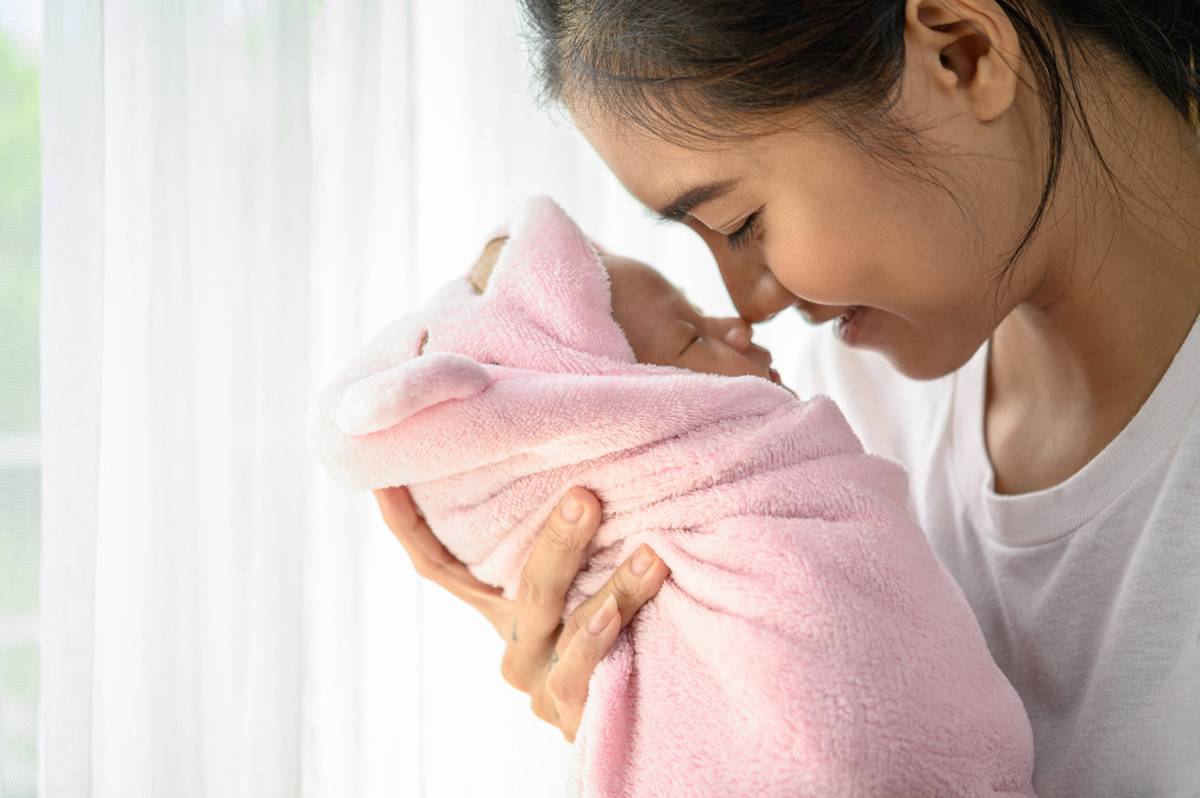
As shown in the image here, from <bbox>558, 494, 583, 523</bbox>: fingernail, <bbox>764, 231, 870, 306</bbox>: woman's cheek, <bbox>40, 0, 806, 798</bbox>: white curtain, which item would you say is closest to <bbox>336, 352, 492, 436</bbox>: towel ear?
<bbox>558, 494, 583, 523</bbox>: fingernail

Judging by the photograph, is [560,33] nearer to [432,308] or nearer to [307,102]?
[432,308]

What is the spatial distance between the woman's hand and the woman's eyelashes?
339 millimetres

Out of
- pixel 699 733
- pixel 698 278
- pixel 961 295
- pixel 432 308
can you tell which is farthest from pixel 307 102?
pixel 699 733

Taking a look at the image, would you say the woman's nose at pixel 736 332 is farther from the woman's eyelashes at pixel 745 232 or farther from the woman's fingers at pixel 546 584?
the woman's fingers at pixel 546 584

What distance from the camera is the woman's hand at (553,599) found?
102cm

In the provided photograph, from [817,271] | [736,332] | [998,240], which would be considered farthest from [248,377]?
[998,240]

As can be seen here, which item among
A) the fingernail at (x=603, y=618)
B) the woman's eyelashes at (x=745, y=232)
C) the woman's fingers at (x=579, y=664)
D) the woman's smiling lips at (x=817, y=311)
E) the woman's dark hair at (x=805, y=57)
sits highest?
the woman's dark hair at (x=805, y=57)

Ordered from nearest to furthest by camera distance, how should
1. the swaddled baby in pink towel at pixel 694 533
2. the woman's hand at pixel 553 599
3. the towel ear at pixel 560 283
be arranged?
the swaddled baby in pink towel at pixel 694 533, the woman's hand at pixel 553 599, the towel ear at pixel 560 283

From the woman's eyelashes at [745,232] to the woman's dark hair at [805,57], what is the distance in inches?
4.2

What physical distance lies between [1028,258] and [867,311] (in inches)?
8.5

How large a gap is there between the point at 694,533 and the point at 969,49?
1.84ft

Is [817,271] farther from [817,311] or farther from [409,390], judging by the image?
[409,390]

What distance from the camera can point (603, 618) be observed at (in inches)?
39.6

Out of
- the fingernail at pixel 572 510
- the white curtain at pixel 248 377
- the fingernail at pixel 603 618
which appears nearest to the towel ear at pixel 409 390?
the fingernail at pixel 572 510
